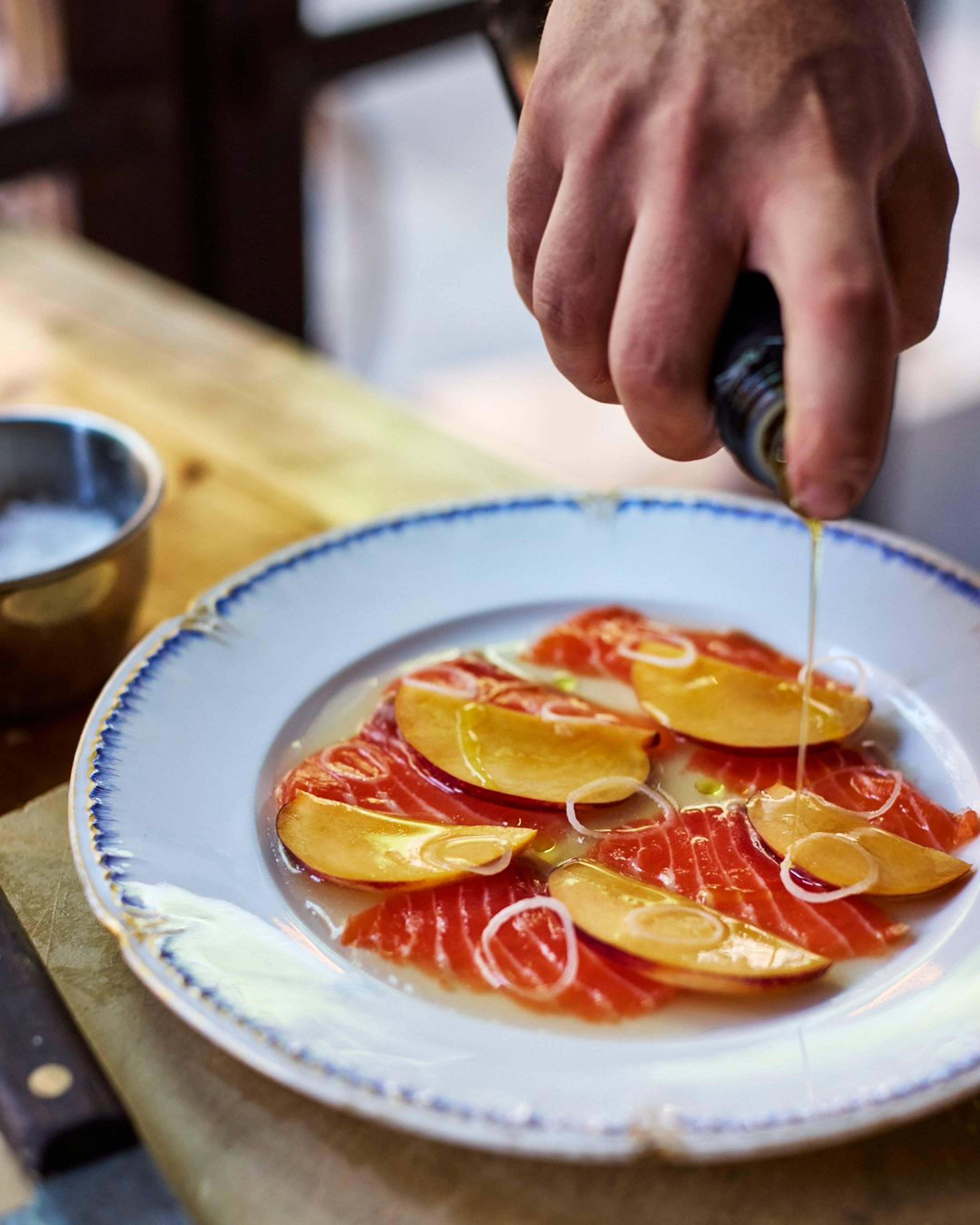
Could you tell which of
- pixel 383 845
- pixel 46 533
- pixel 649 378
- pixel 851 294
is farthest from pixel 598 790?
pixel 46 533

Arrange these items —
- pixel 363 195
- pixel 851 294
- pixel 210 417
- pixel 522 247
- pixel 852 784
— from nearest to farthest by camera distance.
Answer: pixel 851 294
pixel 522 247
pixel 852 784
pixel 210 417
pixel 363 195

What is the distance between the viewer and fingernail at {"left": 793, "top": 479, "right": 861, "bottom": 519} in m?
0.81

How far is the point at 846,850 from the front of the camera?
109 centimetres

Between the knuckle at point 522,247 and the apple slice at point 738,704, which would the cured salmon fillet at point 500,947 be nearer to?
the apple slice at point 738,704

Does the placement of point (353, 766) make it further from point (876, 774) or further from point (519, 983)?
point (876, 774)

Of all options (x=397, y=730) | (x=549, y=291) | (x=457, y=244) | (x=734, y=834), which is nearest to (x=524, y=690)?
(x=397, y=730)

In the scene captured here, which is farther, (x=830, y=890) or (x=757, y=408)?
(x=830, y=890)

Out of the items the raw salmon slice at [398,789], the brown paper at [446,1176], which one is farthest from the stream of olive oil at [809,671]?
the brown paper at [446,1176]

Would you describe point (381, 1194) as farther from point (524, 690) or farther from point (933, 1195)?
point (524, 690)

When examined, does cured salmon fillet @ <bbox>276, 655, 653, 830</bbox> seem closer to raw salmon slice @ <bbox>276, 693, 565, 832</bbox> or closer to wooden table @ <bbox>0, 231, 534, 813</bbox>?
raw salmon slice @ <bbox>276, 693, 565, 832</bbox>

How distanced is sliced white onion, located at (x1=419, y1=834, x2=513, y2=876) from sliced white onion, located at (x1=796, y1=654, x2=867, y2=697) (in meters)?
0.38

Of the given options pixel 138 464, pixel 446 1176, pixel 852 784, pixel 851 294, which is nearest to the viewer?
pixel 851 294

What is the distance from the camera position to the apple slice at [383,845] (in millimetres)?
1083

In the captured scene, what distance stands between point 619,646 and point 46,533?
640 millimetres
